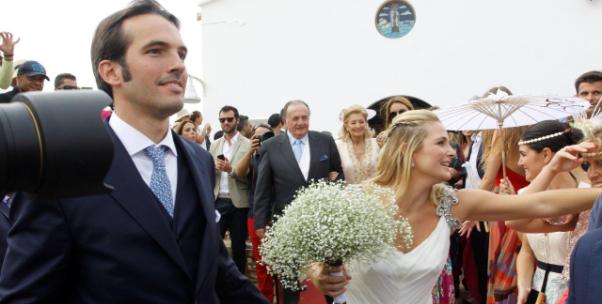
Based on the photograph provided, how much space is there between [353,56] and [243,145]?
9579 mm

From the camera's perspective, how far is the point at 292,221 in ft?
9.03

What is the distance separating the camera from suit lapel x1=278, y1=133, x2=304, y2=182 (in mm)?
6367

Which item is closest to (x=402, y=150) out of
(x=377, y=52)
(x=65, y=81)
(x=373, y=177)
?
(x=373, y=177)

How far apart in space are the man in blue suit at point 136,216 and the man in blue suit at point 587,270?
115cm

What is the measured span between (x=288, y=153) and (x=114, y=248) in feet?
15.2

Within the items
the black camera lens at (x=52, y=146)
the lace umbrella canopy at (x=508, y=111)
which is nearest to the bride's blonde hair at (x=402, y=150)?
the lace umbrella canopy at (x=508, y=111)

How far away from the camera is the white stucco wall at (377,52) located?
14594 millimetres

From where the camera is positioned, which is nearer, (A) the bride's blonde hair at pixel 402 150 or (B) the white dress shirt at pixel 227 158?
(A) the bride's blonde hair at pixel 402 150

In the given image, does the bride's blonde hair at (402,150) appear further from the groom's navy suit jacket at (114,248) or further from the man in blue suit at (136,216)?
the groom's navy suit jacket at (114,248)

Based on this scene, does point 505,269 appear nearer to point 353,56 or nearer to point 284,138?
point 284,138

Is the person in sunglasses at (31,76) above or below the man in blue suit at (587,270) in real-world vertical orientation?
above

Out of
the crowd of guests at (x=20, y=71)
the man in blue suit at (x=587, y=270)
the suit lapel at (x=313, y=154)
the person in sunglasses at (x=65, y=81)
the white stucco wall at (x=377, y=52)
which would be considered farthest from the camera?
the white stucco wall at (x=377, y=52)

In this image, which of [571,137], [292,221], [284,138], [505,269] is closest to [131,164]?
[292,221]

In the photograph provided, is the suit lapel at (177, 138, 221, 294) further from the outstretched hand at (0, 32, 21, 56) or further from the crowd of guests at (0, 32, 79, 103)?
the outstretched hand at (0, 32, 21, 56)
